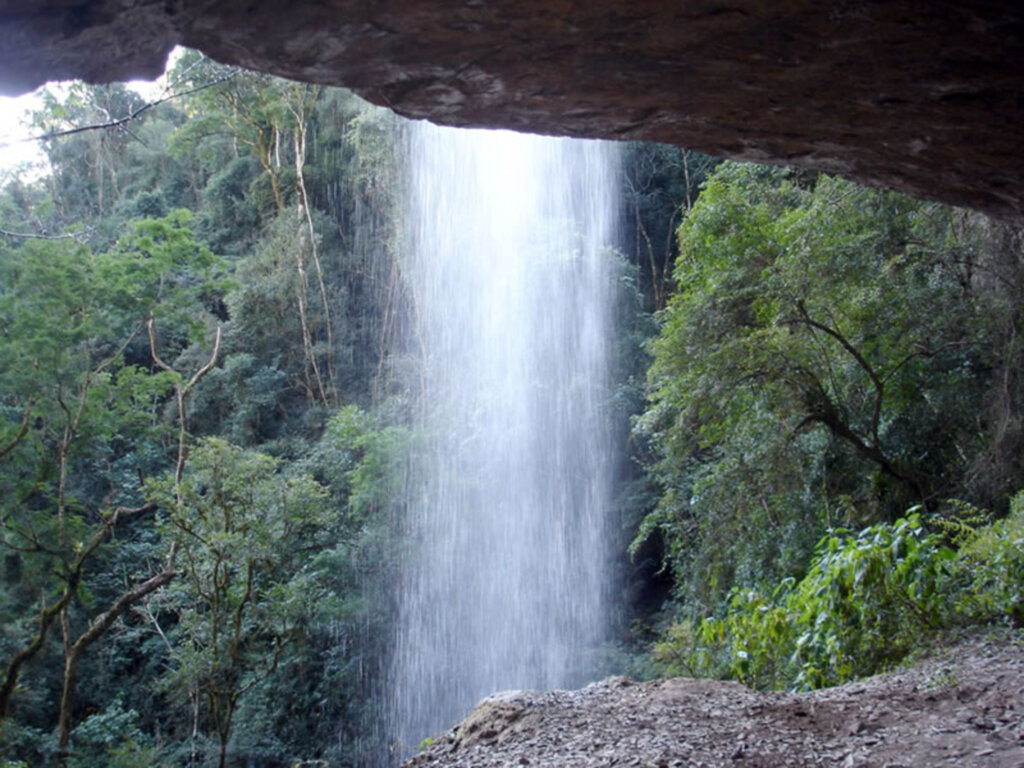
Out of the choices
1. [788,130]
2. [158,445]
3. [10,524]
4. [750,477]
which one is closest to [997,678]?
[788,130]

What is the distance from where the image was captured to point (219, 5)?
7.49 feet

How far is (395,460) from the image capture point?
15.9 meters

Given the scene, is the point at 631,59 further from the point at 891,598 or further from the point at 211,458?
the point at 211,458

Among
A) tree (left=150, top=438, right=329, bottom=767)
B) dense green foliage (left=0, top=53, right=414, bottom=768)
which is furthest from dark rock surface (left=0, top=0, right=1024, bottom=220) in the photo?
tree (left=150, top=438, right=329, bottom=767)

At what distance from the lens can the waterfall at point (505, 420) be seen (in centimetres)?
1653

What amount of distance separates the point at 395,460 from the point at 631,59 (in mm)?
13786

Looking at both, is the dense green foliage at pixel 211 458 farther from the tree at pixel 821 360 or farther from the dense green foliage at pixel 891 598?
the tree at pixel 821 360

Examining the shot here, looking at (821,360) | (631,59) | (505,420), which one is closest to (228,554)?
(505,420)

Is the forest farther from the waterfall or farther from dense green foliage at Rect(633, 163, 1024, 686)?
the waterfall

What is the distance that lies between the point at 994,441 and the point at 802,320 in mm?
2109

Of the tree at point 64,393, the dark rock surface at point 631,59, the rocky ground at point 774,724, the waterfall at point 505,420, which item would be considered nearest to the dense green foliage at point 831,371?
the rocky ground at point 774,724

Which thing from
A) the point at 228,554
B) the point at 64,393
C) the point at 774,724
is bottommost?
the point at 228,554

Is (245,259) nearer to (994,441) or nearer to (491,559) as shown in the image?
(491,559)

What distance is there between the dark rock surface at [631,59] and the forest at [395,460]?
3154 mm
